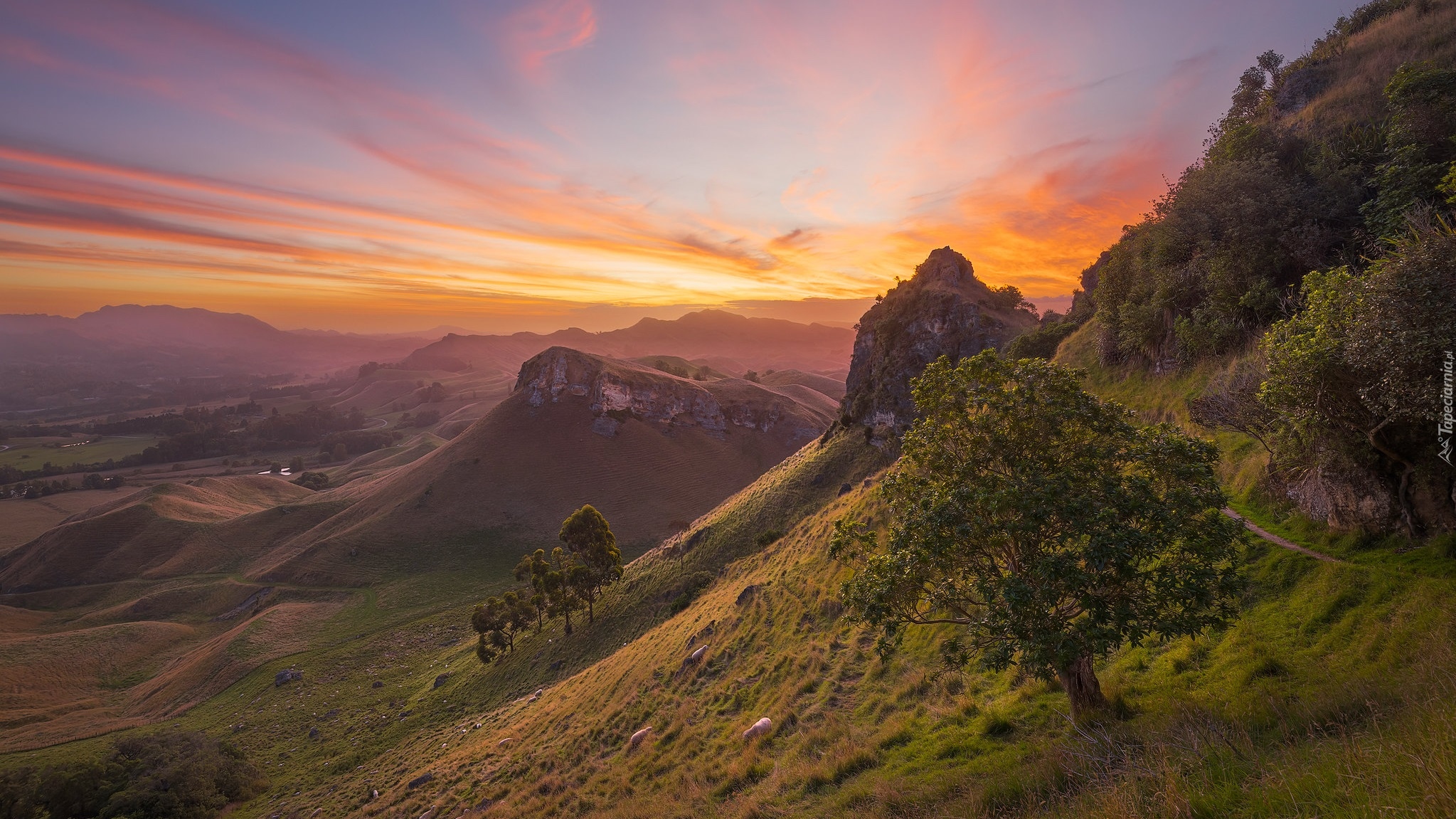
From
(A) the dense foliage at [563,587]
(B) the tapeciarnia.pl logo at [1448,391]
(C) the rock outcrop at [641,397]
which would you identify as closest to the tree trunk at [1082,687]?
(B) the tapeciarnia.pl logo at [1448,391]

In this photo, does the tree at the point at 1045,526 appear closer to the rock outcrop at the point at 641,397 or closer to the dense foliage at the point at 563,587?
the dense foliage at the point at 563,587

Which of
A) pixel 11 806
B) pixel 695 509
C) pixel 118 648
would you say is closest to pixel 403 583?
pixel 118 648

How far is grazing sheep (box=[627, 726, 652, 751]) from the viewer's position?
22844mm

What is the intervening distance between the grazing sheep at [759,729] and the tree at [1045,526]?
9916 millimetres

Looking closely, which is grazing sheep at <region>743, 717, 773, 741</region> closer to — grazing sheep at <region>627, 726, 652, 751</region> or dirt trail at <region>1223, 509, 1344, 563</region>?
grazing sheep at <region>627, 726, 652, 751</region>

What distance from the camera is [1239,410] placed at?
1697 centimetres

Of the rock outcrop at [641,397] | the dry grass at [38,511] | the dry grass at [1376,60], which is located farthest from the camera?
the rock outcrop at [641,397]

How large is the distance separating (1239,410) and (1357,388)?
6.85 m

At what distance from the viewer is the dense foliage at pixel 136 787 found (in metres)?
35.6

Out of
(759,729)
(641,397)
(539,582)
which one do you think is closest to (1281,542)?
(759,729)

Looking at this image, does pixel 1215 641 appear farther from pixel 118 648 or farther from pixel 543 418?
pixel 543 418

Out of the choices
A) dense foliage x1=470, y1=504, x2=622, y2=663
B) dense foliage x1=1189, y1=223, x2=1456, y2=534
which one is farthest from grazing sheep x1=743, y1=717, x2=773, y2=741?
dense foliage x1=470, y1=504, x2=622, y2=663

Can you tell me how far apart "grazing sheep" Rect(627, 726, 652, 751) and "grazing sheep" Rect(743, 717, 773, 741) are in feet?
21.8

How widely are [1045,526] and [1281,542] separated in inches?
380
